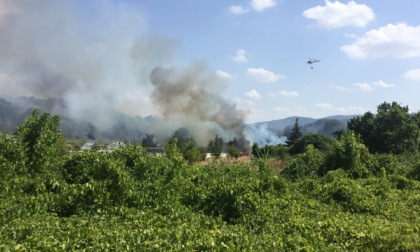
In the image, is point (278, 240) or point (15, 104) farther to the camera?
point (15, 104)

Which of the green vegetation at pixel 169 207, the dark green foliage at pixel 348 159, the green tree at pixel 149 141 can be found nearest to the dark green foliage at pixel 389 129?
the dark green foliage at pixel 348 159

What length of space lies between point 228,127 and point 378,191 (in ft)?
168

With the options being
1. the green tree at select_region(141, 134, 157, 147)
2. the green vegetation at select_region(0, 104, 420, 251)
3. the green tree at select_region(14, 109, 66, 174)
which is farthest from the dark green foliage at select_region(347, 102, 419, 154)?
the green tree at select_region(141, 134, 157, 147)

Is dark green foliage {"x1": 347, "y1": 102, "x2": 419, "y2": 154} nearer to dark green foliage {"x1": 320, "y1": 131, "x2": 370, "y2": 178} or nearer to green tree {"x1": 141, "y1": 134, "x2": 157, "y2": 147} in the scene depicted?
dark green foliage {"x1": 320, "y1": 131, "x2": 370, "y2": 178}

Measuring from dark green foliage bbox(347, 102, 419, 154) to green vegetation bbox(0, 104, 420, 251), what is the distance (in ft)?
77.9

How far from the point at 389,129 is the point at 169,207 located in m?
34.3

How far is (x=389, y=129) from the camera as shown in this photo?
126 ft

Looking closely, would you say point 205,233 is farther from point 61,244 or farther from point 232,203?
point 232,203

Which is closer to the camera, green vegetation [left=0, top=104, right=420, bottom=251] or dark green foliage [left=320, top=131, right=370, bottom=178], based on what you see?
green vegetation [left=0, top=104, right=420, bottom=251]

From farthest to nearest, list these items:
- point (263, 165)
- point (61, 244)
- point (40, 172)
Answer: point (263, 165), point (40, 172), point (61, 244)

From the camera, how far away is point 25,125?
1412cm

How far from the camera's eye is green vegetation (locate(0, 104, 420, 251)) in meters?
6.17

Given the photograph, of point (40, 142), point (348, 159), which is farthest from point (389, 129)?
point (40, 142)

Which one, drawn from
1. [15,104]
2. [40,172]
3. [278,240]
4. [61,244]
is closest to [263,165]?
[40,172]
